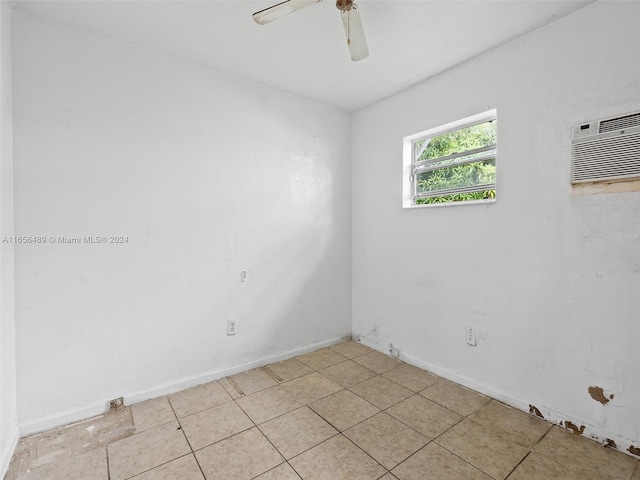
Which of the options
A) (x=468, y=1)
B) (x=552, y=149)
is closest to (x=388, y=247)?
(x=552, y=149)

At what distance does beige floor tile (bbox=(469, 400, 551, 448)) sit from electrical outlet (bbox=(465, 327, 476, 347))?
0.41m

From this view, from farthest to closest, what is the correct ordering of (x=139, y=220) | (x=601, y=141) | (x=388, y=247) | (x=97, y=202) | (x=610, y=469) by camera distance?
(x=388, y=247)
(x=139, y=220)
(x=97, y=202)
(x=601, y=141)
(x=610, y=469)

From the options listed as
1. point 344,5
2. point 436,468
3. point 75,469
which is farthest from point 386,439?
point 344,5

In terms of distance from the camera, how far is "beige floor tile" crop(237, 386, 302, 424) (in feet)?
6.50

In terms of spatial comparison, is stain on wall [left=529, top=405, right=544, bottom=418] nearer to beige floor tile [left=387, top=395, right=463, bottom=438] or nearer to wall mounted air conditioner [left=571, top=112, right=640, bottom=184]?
beige floor tile [left=387, top=395, right=463, bottom=438]

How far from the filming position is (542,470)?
152 cm

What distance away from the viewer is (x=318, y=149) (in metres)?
3.05

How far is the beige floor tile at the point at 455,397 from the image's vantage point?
206 cm

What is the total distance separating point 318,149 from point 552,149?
6.24ft

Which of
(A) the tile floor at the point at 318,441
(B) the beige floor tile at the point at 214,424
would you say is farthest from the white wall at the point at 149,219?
(B) the beige floor tile at the point at 214,424

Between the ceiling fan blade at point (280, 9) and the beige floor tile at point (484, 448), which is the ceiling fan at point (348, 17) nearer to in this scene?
the ceiling fan blade at point (280, 9)

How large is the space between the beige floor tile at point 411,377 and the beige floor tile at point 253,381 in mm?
962

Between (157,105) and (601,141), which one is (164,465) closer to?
(157,105)

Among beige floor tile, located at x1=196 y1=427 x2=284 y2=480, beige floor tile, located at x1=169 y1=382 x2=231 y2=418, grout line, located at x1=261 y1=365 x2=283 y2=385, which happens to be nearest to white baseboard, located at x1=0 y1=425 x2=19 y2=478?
beige floor tile, located at x1=169 y1=382 x2=231 y2=418
